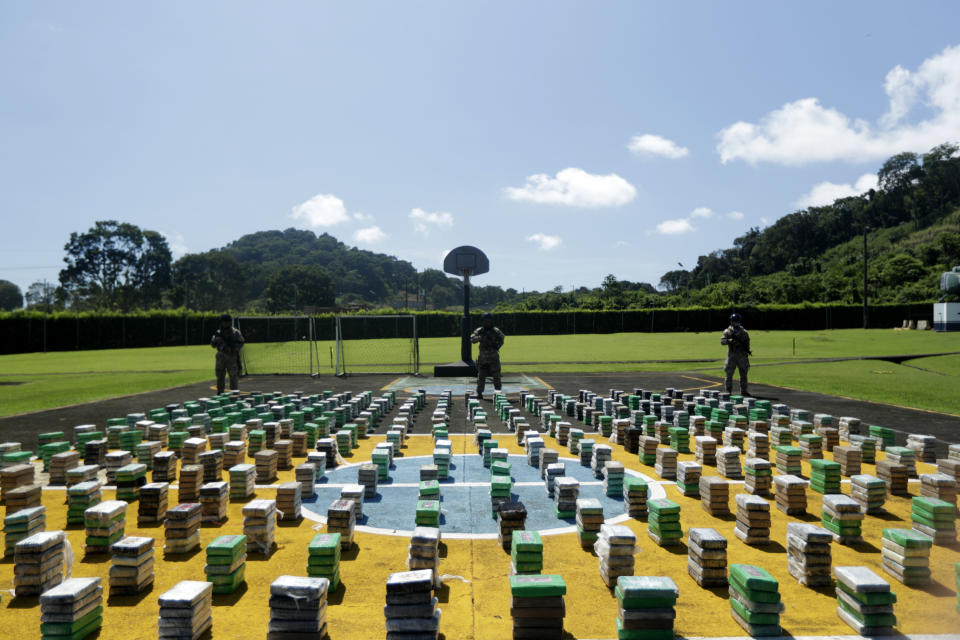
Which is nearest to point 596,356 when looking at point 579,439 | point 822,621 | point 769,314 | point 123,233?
point 579,439

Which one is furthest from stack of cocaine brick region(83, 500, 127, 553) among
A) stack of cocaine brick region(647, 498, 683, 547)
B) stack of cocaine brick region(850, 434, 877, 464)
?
stack of cocaine brick region(850, 434, 877, 464)

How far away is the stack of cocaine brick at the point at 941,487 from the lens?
8.13 metres

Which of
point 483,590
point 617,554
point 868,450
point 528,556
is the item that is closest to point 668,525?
point 617,554

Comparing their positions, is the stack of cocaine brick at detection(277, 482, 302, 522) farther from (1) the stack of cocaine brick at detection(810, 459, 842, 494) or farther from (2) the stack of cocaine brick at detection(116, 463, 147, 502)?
(1) the stack of cocaine brick at detection(810, 459, 842, 494)

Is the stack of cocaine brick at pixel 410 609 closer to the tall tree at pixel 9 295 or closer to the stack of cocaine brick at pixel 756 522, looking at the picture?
the stack of cocaine brick at pixel 756 522

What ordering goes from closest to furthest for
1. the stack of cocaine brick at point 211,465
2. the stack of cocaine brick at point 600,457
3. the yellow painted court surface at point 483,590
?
the yellow painted court surface at point 483,590 < the stack of cocaine brick at point 211,465 < the stack of cocaine brick at point 600,457

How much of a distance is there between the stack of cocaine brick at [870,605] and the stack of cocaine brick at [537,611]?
8.26ft

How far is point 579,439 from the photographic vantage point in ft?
38.9

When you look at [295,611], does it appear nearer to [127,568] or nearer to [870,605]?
[127,568]

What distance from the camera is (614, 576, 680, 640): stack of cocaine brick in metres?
4.88

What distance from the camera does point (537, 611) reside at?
498cm

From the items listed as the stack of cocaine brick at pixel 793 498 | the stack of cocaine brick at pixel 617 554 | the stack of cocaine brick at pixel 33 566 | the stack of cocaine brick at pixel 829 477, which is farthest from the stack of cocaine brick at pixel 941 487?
the stack of cocaine brick at pixel 33 566

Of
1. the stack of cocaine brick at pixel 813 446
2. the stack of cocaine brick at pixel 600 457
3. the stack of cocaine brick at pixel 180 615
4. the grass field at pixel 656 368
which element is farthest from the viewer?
the grass field at pixel 656 368

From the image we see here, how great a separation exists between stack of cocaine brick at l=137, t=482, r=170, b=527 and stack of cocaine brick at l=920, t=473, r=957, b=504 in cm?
1072
